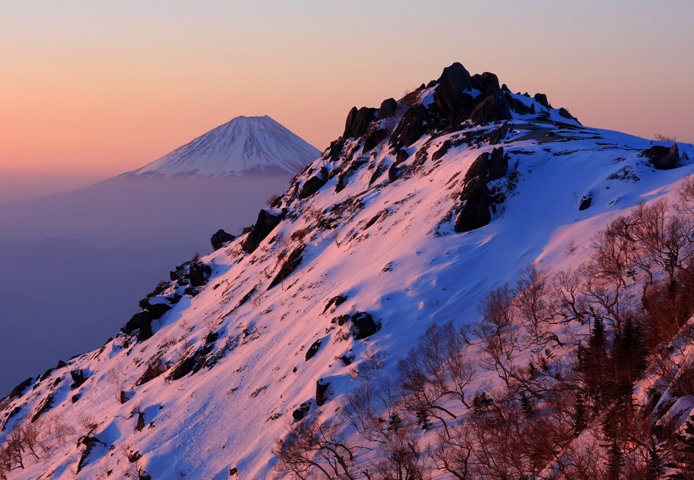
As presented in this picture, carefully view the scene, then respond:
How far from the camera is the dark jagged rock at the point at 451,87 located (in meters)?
66.5

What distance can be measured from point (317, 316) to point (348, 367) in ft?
31.4

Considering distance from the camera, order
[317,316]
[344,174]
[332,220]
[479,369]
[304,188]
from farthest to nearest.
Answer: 1. [304,188]
2. [344,174]
3. [332,220]
4. [317,316]
5. [479,369]

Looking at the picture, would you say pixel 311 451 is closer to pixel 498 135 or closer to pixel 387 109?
pixel 498 135

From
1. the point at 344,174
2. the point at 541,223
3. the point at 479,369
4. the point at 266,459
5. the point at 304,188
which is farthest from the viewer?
the point at 304,188

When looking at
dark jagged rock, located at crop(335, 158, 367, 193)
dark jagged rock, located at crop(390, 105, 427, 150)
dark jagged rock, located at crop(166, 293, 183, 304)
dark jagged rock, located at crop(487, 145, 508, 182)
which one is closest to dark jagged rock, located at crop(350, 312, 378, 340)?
dark jagged rock, located at crop(487, 145, 508, 182)

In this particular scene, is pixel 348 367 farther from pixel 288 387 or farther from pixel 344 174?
pixel 344 174

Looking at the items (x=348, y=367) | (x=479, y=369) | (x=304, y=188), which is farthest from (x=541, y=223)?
(x=304, y=188)

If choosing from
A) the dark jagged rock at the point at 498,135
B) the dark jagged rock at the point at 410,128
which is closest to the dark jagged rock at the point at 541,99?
the dark jagged rock at the point at 410,128

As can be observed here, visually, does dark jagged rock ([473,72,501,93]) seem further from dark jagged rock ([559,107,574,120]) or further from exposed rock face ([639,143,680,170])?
exposed rock face ([639,143,680,170])

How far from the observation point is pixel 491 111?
62656 millimetres

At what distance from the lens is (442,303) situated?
3422 cm

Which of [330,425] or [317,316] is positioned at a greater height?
[317,316]

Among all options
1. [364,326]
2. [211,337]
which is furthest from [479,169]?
[211,337]

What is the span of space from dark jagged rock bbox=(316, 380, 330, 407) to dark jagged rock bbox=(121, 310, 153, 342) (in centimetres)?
4589
